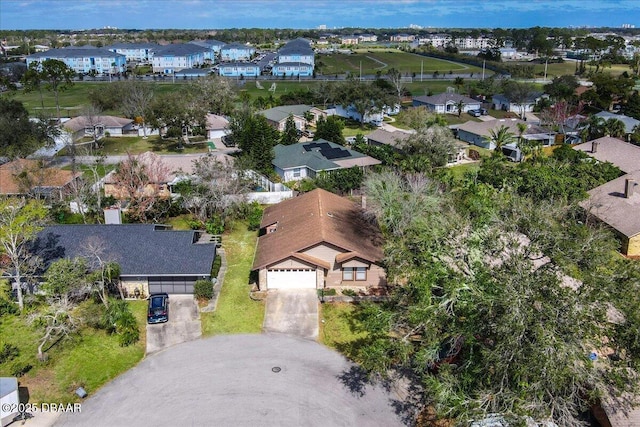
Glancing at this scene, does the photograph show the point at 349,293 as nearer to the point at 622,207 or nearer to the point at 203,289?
the point at 203,289

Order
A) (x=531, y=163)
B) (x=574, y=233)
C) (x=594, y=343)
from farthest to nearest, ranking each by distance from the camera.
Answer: (x=531, y=163) < (x=574, y=233) < (x=594, y=343)

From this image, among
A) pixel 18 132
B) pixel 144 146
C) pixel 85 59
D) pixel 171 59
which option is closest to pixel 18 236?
pixel 18 132

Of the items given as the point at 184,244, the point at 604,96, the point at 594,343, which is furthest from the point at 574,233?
the point at 604,96

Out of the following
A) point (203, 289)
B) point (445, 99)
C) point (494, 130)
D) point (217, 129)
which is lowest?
point (203, 289)

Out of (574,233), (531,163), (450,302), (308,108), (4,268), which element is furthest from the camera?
(308,108)

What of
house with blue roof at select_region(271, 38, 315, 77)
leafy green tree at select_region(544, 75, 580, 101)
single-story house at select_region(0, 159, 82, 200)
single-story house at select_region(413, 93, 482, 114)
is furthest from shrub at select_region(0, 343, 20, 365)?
house with blue roof at select_region(271, 38, 315, 77)

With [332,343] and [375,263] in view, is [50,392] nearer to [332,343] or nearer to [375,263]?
[332,343]
